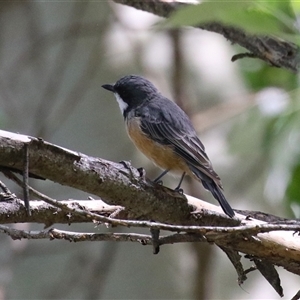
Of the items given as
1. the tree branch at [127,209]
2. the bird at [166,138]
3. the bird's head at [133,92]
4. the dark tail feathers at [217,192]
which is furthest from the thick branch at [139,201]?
the bird's head at [133,92]

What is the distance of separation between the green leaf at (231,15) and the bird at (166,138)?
147 cm

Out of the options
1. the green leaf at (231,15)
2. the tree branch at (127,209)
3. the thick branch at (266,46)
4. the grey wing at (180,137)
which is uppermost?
the thick branch at (266,46)

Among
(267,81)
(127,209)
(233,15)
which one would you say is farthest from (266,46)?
(233,15)

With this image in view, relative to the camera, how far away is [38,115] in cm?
399

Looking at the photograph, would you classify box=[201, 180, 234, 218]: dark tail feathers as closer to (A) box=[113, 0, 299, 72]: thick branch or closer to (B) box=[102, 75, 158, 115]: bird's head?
(A) box=[113, 0, 299, 72]: thick branch

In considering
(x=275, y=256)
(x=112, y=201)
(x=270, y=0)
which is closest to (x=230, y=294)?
(x=275, y=256)

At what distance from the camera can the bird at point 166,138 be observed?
2164mm

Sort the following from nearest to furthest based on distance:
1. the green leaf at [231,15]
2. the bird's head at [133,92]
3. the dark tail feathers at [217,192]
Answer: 1. the green leaf at [231,15]
2. the dark tail feathers at [217,192]
3. the bird's head at [133,92]

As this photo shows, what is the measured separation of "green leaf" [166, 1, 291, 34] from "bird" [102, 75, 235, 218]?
57.7 inches

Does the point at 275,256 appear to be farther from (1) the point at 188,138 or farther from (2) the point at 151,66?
(2) the point at 151,66

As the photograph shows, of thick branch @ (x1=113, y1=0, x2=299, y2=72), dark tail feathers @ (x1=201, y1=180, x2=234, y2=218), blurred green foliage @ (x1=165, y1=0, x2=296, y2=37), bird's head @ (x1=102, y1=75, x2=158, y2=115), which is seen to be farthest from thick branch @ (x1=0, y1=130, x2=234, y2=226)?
bird's head @ (x1=102, y1=75, x2=158, y2=115)

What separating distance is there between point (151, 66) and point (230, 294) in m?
1.90

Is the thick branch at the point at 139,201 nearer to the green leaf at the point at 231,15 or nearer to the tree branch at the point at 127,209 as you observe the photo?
the tree branch at the point at 127,209

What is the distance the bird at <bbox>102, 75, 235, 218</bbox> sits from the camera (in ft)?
7.10
